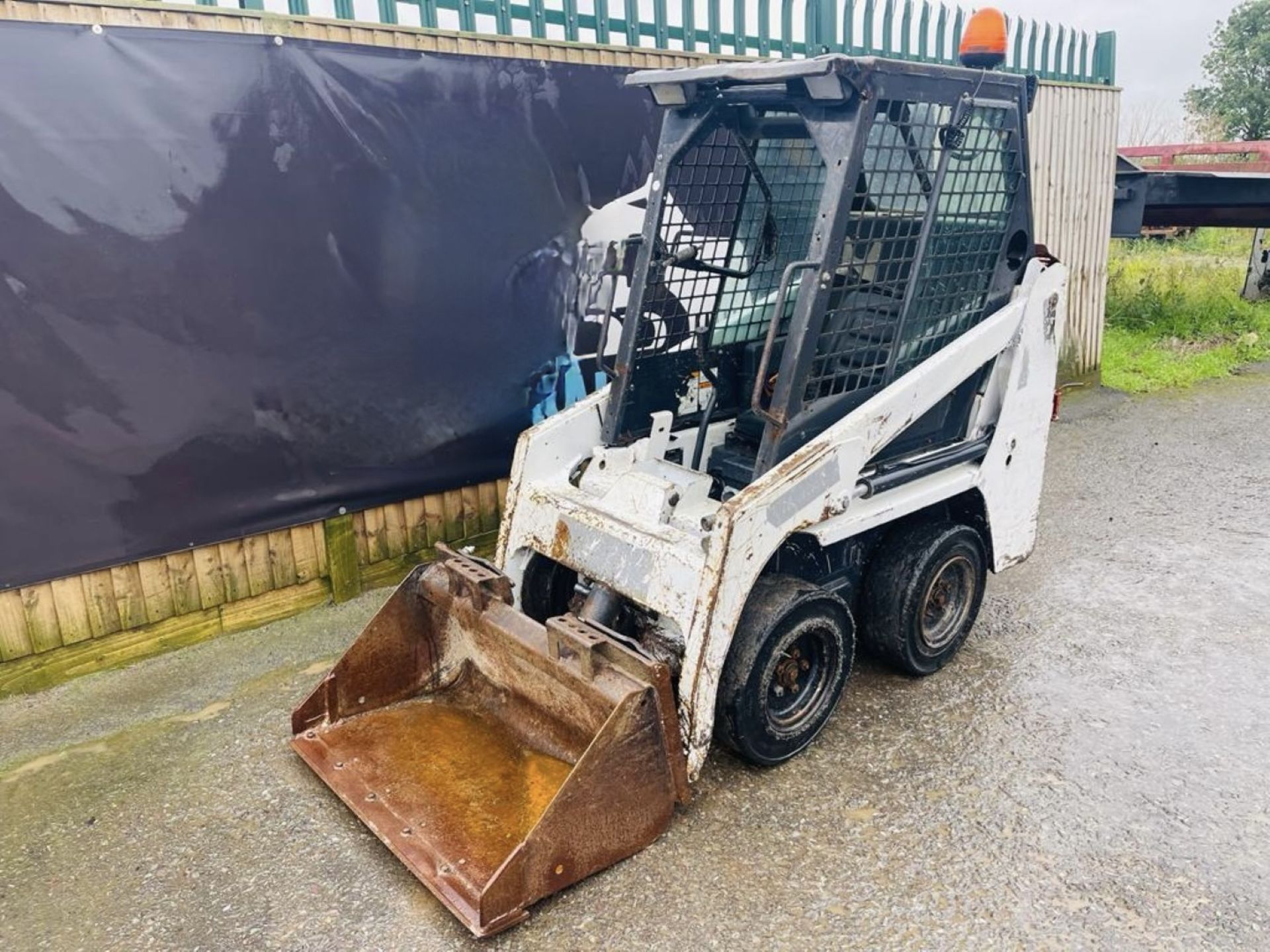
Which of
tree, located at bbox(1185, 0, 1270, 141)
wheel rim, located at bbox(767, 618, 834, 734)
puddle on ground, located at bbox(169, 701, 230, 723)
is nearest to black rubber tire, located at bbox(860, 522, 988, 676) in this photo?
wheel rim, located at bbox(767, 618, 834, 734)

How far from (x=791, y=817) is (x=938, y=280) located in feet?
6.30

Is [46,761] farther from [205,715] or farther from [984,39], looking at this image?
[984,39]

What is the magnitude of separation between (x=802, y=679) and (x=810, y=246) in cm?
145

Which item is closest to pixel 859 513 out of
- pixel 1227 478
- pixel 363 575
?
pixel 363 575

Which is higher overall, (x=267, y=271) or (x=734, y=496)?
(x=267, y=271)

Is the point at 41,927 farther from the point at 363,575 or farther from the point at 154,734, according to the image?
the point at 363,575

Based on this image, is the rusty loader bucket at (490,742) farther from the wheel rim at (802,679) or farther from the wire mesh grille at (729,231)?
the wire mesh grille at (729,231)

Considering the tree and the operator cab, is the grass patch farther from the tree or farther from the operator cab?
the tree

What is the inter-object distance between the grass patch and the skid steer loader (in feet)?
17.8

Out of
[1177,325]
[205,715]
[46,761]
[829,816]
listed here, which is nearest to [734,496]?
[829,816]

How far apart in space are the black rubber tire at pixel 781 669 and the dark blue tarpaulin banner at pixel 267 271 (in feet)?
6.86

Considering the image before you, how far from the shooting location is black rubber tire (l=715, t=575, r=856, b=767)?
3049 millimetres

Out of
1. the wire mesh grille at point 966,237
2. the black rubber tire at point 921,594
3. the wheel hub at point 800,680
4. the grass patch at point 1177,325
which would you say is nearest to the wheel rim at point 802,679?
the wheel hub at point 800,680

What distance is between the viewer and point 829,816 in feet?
9.95
